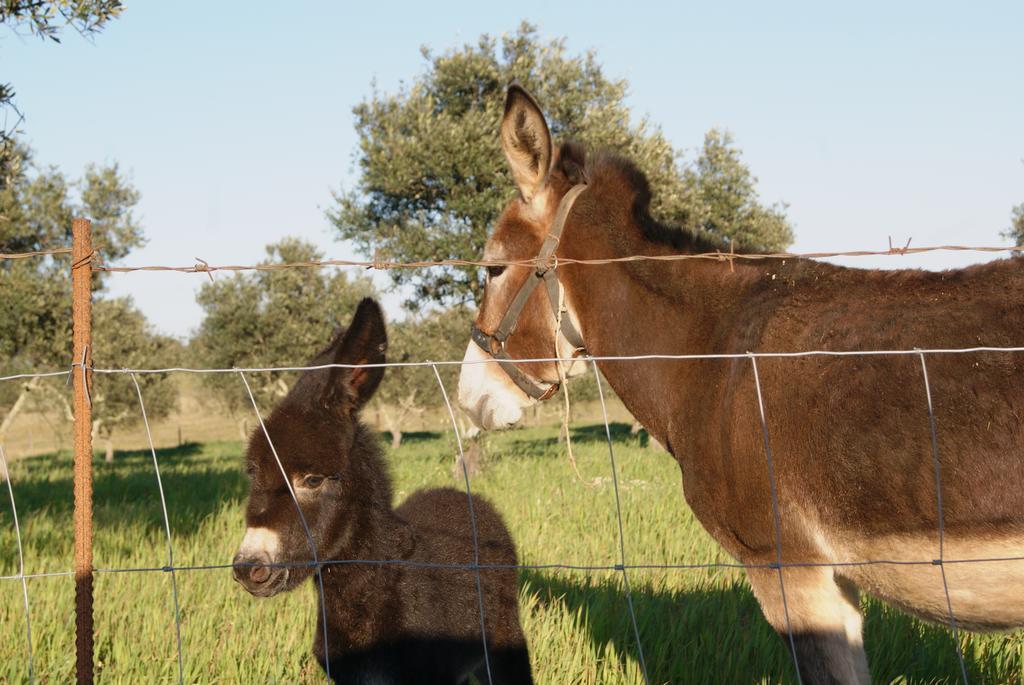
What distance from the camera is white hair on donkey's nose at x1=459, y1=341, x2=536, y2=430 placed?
3484mm

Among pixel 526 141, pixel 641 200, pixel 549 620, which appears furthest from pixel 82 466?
pixel 549 620

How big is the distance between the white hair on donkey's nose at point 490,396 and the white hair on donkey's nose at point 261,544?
3.25ft

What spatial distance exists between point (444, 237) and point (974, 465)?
1346cm

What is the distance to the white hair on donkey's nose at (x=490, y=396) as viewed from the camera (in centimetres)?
348

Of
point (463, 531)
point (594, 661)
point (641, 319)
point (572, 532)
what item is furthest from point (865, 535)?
point (572, 532)

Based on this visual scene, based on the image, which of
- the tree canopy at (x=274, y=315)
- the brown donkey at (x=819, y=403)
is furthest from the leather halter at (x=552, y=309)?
the tree canopy at (x=274, y=315)

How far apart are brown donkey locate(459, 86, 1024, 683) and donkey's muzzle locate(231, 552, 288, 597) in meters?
1.50

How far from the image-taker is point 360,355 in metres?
3.75

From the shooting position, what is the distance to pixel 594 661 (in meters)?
4.18

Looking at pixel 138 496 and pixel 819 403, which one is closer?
pixel 819 403

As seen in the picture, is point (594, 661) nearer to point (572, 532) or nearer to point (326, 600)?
point (326, 600)

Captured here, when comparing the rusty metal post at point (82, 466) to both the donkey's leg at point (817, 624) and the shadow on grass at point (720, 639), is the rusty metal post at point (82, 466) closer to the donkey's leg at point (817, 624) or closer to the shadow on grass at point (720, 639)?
the donkey's leg at point (817, 624)

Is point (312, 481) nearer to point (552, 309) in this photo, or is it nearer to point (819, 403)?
point (552, 309)

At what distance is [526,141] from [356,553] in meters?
2.02
